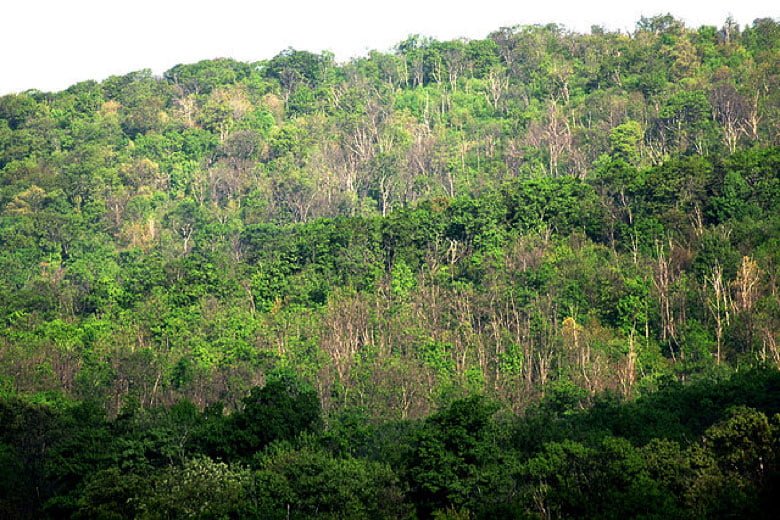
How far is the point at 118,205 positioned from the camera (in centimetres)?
8912

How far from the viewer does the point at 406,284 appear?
220 feet

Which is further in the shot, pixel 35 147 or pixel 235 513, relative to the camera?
pixel 35 147

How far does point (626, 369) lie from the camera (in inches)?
2222

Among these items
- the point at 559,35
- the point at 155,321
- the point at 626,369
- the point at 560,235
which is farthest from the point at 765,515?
the point at 559,35

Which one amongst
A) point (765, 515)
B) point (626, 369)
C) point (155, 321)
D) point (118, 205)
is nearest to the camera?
point (765, 515)

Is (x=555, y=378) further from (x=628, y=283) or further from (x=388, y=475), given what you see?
(x=388, y=475)

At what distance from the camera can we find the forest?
40.8 meters

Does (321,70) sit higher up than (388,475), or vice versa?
(321,70)

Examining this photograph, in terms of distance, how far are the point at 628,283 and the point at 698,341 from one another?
5.11 meters

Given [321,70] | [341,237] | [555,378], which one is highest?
[321,70]

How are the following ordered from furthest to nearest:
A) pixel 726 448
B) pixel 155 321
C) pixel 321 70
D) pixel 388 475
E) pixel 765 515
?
pixel 321 70 → pixel 155 321 → pixel 388 475 → pixel 726 448 → pixel 765 515

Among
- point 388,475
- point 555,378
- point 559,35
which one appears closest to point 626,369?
point 555,378

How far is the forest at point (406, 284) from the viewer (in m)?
40.8

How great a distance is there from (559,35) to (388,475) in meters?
68.5
